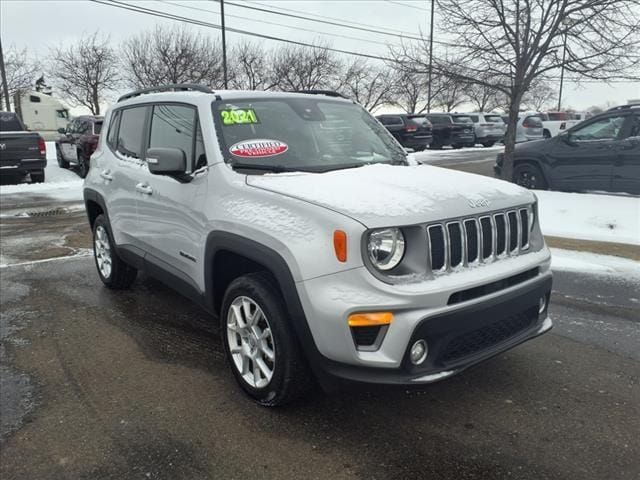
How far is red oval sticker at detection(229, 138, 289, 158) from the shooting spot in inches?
141

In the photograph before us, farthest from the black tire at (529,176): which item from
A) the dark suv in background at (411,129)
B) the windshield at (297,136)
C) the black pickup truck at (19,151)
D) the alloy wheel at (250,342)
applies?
the dark suv in background at (411,129)

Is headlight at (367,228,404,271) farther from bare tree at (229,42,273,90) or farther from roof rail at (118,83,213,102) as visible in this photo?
bare tree at (229,42,273,90)

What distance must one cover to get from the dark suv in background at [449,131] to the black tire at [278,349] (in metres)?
25.1

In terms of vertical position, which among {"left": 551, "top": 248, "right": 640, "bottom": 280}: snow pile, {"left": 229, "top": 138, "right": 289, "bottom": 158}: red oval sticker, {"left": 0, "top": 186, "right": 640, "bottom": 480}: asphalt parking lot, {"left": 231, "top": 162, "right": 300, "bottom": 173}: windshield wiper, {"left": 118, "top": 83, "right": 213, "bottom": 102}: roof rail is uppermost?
{"left": 118, "top": 83, "right": 213, "bottom": 102}: roof rail

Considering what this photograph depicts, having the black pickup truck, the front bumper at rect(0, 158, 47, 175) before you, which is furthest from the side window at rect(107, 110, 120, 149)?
the front bumper at rect(0, 158, 47, 175)

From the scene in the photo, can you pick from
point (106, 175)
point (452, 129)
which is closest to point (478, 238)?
point (106, 175)

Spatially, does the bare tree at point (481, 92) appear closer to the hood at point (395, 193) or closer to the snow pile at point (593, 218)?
the snow pile at point (593, 218)

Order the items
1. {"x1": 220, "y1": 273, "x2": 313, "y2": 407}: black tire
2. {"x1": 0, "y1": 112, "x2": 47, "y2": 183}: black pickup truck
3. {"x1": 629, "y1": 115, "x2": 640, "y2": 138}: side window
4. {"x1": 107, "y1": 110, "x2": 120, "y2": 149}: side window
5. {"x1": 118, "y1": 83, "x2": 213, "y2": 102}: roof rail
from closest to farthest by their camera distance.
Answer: {"x1": 220, "y1": 273, "x2": 313, "y2": 407}: black tire < {"x1": 118, "y1": 83, "x2": 213, "y2": 102}: roof rail < {"x1": 107, "y1": 110, "x2": 120, "y2": 149}: side window < {"x1": 629, "y1": 115, "x2": 640, "y2": 138}: side window < {"x1": 0, "y1": 112, "x2": 47, "y2": 183}: black pickup truck

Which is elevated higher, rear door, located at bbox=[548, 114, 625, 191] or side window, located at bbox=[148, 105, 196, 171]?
side window, located at bbox=[148, 105, 196, 171]

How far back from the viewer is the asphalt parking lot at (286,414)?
2711 mm

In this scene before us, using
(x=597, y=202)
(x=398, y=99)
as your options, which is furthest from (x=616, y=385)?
(x=398, y=99)

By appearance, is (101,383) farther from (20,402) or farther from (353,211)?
(353,211)

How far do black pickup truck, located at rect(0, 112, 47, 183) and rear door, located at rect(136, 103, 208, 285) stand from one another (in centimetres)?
1089

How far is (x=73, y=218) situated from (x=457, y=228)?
29.1 feet
